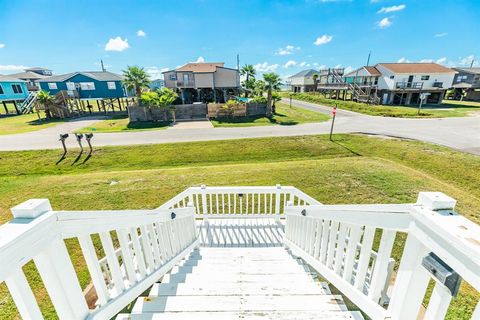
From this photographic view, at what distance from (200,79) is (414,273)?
98.9 ft

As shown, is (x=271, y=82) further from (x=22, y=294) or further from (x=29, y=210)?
(x=22, y=294)

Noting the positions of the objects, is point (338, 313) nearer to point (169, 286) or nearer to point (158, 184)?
point (169, 286)

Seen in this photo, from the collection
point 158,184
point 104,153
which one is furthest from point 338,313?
point 104,153

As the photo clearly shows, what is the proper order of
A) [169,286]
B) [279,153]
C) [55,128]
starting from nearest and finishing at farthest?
[169,286] < [279,153] < [55,128]

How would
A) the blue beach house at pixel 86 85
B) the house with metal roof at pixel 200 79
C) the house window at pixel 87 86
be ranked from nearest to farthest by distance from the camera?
the blue beach house at pixel 86 85
the house window at pixel 87 86
the house with metal roof at pixel 200 79

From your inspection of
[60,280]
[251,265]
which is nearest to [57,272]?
[60,280]

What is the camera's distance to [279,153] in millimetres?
12461

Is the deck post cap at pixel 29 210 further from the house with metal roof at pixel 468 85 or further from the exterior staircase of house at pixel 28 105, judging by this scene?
the house with metal roof at pixel 468 85

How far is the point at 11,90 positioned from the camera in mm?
28906

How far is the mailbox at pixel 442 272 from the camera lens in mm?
1021

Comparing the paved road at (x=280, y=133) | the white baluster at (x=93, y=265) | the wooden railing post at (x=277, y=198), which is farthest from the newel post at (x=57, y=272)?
the paved road at (x=280, y=133)

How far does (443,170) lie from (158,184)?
1114cm

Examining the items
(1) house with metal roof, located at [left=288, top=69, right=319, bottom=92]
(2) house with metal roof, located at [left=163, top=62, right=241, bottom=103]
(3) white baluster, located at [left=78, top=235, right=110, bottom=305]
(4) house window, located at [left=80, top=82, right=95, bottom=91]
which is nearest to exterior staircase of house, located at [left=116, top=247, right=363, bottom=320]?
(3) white baluster, located at [left=78, top=235, right=110, bottom=305]

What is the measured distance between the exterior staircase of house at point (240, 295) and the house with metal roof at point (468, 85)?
4965 centimetres
